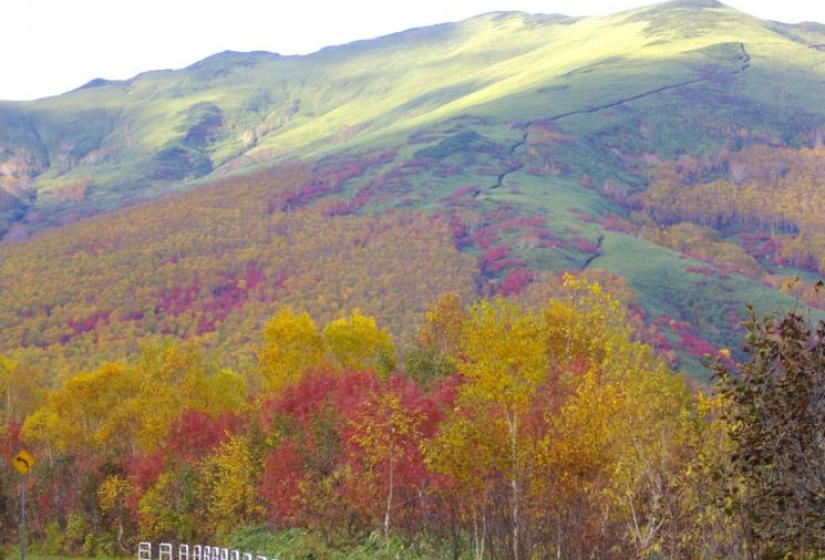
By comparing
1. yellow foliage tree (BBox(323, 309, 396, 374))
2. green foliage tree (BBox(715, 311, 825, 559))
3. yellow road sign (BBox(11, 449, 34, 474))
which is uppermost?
green foliage tree (BBox(715, 311, 825, 559))

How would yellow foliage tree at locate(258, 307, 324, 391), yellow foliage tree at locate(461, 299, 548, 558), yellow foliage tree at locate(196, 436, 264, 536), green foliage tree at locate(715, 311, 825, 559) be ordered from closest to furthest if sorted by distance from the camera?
1. green foliage tree at locate(715, 311, 825, 559)
2. yellow foliage tree at locate(461, 299, 548, 558)
3. yellow foliage tree at locate(196, 436, 264, 536)
4. yellow foliage tree at locate(258, 307, 324, 391)

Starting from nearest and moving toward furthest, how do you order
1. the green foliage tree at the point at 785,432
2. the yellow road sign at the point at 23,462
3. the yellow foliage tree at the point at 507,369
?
1. the green foliage tree at the point at 785,432
2. the yellow foliage tree at the point at 507,369
3. the yellow road sign at the point at 23,462

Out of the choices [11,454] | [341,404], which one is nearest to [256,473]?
[341,404]

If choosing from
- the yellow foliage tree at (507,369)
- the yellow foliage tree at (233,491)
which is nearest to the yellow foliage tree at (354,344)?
the yellow foliage tree at (233,491)

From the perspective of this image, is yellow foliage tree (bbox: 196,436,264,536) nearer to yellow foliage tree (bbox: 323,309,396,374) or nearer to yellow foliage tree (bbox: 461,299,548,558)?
yellow foliage tree (bbox: 461,299,548,558)

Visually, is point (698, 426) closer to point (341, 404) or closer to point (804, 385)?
point (804, 385)

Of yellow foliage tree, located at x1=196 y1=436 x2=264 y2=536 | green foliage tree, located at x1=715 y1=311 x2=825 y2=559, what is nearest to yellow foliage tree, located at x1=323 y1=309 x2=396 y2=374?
yellow foliage tree, located at x1=196 y1=436 x2=264 y2=536

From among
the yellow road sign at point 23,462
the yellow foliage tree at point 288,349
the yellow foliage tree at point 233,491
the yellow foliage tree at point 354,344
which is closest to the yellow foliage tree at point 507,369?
the yellow road sign at point 23,462

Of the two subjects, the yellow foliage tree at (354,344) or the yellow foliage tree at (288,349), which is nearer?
the yellow foliage tree at (288,349)

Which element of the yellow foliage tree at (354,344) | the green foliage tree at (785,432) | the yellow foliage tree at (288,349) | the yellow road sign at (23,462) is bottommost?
the yellow foliage tree at (354,344)

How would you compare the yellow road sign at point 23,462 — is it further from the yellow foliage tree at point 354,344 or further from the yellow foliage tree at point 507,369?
the yellow foliage tree at point 354,344

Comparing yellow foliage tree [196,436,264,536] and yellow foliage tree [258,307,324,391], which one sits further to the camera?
yellow foliage tree [258,307,324,391]

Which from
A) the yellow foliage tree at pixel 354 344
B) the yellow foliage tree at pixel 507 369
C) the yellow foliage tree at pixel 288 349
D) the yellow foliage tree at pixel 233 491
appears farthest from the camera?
the yellow foliage tree at pixel 354 344

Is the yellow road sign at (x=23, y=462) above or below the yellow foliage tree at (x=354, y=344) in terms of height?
above
